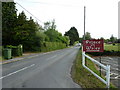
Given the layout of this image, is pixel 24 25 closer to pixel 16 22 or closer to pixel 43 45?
pixel 16 22

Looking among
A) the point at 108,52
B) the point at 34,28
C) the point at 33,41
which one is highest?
the point at 34,28

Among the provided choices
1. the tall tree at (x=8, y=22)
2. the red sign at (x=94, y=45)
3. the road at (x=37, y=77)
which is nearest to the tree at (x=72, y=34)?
the tall tree at (x=8, y=22)

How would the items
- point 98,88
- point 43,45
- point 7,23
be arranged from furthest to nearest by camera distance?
1. point 43,45
2. point 7,23
3. point 98,88

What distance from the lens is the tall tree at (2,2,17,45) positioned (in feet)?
96.5

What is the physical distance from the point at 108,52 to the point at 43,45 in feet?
53.1

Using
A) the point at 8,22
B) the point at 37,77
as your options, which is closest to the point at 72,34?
the point at 8,22

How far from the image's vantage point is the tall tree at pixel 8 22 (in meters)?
29.4

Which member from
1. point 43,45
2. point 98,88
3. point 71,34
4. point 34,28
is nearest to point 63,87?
point 98,88

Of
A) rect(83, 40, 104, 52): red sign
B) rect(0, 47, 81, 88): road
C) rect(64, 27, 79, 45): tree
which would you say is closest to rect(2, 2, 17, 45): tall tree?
rect(0, 47, 81, 88): road

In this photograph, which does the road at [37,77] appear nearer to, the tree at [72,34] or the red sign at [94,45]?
the red sign at [94,45]

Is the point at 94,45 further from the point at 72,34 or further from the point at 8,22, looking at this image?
the point at 72,34

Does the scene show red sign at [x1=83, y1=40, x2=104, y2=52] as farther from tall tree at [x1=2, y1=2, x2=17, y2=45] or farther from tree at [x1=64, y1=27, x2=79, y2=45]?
tree at [x1=64, y1=27, x2=79, y2=45]

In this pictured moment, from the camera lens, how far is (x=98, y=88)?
6.71 metres

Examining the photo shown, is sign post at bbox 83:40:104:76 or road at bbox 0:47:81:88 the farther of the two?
sign post at bbox 83:40:104:76
